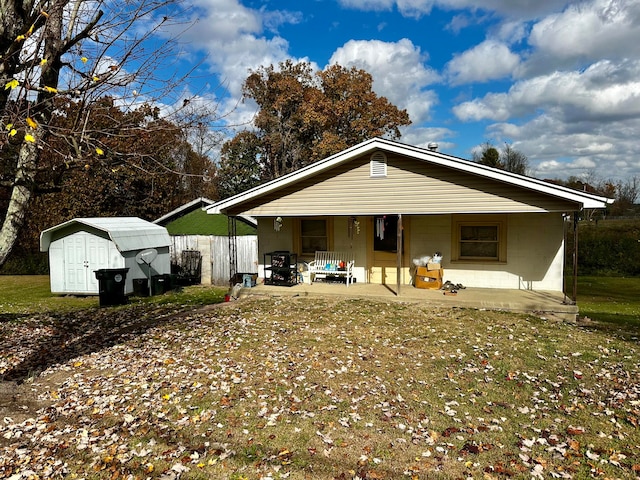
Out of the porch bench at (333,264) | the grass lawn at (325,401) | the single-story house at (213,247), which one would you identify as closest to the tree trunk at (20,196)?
the grass lawn at (325,401)

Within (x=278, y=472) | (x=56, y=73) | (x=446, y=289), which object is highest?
(x=56, y=73)

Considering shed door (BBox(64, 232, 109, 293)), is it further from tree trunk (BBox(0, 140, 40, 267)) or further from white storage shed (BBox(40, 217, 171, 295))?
tree trunk (BBox(0, 140, 40, 267))

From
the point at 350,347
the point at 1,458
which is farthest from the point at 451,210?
the point at 1,458

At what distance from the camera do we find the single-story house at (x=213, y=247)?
1664 centimetres

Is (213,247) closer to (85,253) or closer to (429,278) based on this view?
(85,253)

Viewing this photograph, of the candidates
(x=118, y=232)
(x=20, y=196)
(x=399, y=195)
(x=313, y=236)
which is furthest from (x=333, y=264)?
(x=20, y=196)

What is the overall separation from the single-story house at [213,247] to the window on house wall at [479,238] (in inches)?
322

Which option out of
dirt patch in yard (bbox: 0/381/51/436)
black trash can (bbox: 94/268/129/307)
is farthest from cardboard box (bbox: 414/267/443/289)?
dirt patch in yard (bbox: 0/381/51/436)

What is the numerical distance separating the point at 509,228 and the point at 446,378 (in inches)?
278

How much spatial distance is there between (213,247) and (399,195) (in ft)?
30.2

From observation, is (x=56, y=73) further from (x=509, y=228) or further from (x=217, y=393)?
(x=509, y=228)

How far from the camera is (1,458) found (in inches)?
154

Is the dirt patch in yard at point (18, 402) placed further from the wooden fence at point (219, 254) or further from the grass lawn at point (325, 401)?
the wooden fence at point (219, 254)

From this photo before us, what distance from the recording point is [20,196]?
5203 mm
